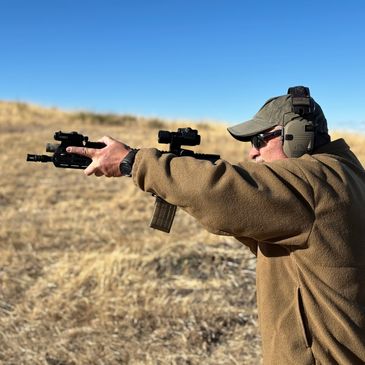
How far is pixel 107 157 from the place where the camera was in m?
2.03

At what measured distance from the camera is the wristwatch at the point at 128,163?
6.29 ft

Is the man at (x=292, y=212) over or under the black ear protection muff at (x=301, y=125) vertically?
under

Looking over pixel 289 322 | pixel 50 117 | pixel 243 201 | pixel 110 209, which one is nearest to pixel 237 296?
pixel 289 322

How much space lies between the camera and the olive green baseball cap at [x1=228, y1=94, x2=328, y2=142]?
79.5 inches

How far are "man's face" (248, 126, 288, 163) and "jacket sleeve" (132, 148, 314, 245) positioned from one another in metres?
0.28

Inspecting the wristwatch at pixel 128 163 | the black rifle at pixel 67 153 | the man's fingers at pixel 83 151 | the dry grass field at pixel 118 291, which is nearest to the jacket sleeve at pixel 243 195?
the wristwatch at pixel 128 163

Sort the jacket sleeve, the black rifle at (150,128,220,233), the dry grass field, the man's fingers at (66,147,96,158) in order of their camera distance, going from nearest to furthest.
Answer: the jacket sleeve → the man's fingers at (66,147,96,158) → the black rifle at (150,128,220,233) → the dry grass field

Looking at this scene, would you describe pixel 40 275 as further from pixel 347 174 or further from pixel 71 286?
pixel 347 174

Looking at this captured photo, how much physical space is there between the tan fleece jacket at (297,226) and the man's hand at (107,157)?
16cm

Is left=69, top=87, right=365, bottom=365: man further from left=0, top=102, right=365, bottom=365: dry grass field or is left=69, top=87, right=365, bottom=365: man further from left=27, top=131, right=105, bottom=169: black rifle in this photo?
left=0, top=102, right=365, bottom=365: dry grass field

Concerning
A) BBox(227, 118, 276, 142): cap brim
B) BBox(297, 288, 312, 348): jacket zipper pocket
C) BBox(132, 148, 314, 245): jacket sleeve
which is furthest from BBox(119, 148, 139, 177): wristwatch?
BBox(297, 288, 312, 348): jacket zipper pocket

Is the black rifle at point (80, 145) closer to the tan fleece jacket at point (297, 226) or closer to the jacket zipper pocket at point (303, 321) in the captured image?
the tan fleece jacket at point (297, 226)

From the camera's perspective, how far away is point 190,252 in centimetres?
585

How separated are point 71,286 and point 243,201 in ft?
11.6
